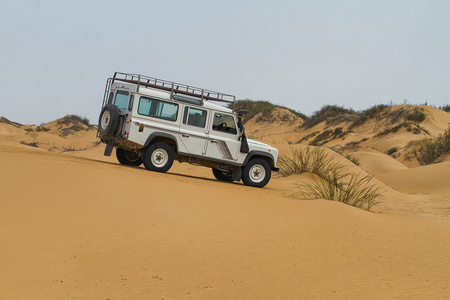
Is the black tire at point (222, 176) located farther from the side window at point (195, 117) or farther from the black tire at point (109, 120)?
the black tire at point (109, 120)

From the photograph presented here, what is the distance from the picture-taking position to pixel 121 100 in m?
12.4

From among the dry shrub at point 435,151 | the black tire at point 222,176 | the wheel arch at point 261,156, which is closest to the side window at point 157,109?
the wheel arch at point 261,156

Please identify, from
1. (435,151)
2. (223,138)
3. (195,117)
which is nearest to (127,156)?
(195,117)

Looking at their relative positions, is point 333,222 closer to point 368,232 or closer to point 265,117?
point 368,232

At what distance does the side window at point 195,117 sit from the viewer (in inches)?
497

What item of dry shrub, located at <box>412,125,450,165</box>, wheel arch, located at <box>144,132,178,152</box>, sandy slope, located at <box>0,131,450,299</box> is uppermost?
dry shrub, located at <box>412,125,450,165</box>

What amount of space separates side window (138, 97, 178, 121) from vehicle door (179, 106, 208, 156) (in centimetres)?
32

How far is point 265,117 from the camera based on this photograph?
173 ft

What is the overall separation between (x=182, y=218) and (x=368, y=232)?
2846mm

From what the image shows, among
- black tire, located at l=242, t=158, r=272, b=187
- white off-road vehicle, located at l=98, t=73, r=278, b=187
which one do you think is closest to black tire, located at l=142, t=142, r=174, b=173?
white off-road vehicle, located at l=98, t=73, r=278, b=187

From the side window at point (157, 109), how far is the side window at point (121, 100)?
48 cm

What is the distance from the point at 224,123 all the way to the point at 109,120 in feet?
10.1

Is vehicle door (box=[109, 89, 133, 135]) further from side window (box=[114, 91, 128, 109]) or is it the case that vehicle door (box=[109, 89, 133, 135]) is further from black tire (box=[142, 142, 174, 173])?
black tire (box=[142, 142, 174, 173])

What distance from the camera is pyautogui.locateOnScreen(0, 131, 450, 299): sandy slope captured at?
464cm
